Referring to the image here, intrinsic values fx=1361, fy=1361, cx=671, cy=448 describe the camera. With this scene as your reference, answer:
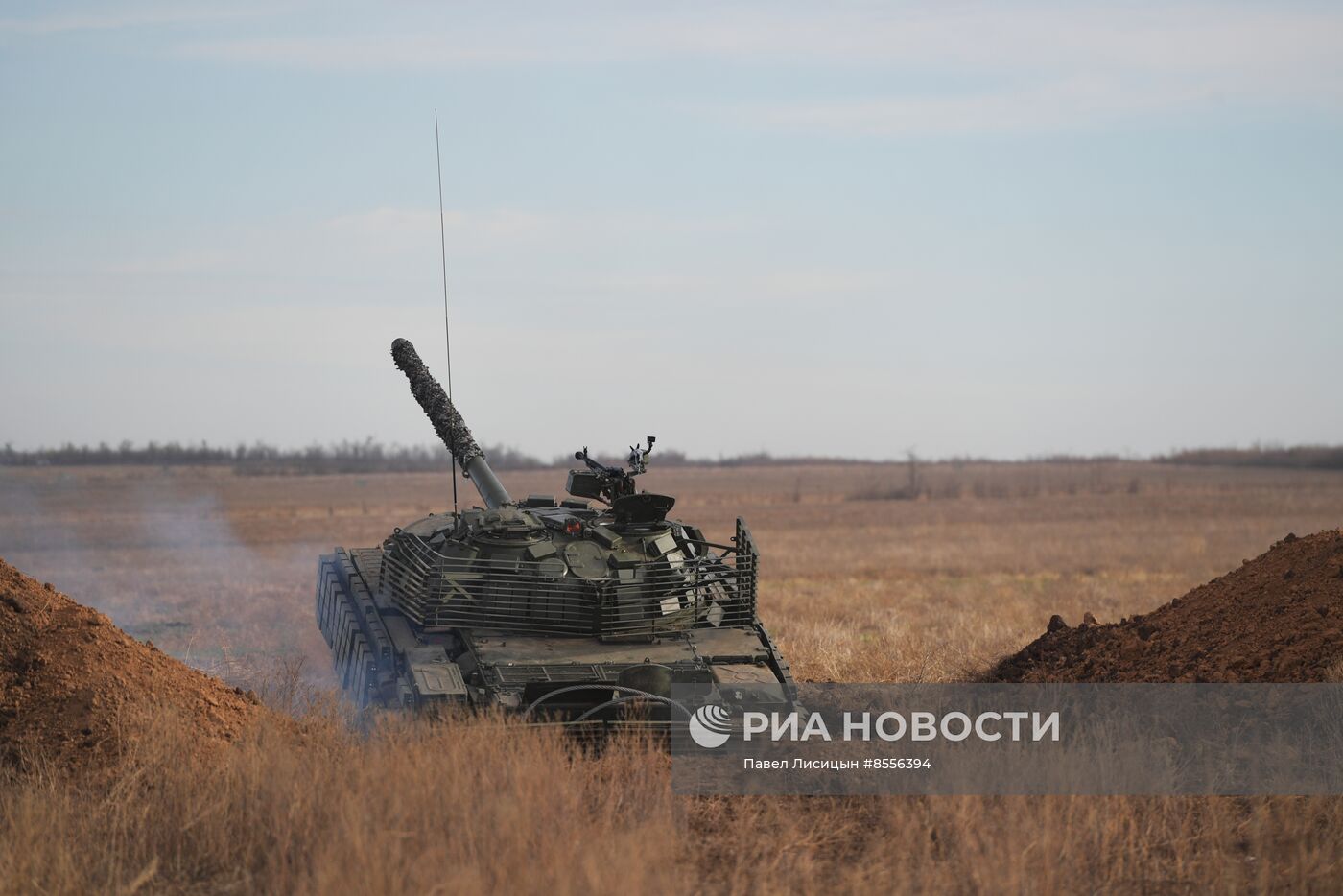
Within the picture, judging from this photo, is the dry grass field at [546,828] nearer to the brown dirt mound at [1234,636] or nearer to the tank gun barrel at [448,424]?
the brown dirt mound at [1234,636]

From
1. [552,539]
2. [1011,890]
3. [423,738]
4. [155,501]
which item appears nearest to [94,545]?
[155,501]

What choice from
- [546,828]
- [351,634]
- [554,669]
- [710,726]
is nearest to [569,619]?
[554,669]

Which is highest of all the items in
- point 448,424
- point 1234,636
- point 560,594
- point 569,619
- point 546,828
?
point 448,424

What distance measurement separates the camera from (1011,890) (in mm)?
7305

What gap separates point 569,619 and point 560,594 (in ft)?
0.74

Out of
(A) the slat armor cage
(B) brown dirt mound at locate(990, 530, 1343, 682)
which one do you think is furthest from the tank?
(B) brown dirt mound at locate(990, 530, 1343, 682)

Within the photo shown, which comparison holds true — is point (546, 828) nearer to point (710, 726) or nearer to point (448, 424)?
point (710, 726)

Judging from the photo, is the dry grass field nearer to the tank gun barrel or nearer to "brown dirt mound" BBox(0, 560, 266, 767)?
"brown dirt mound" BBox(0, 560, 266, 767)

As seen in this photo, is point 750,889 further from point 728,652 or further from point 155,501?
point 155,501

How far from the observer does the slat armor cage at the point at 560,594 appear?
11.3m

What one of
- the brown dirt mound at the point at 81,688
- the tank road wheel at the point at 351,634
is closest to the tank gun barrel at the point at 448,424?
the tank road wheel at the point at 351,634

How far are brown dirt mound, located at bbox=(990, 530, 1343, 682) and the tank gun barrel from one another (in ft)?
17.9

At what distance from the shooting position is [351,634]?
12.3 metres

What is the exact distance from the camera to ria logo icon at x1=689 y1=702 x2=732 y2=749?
10.3 meters
